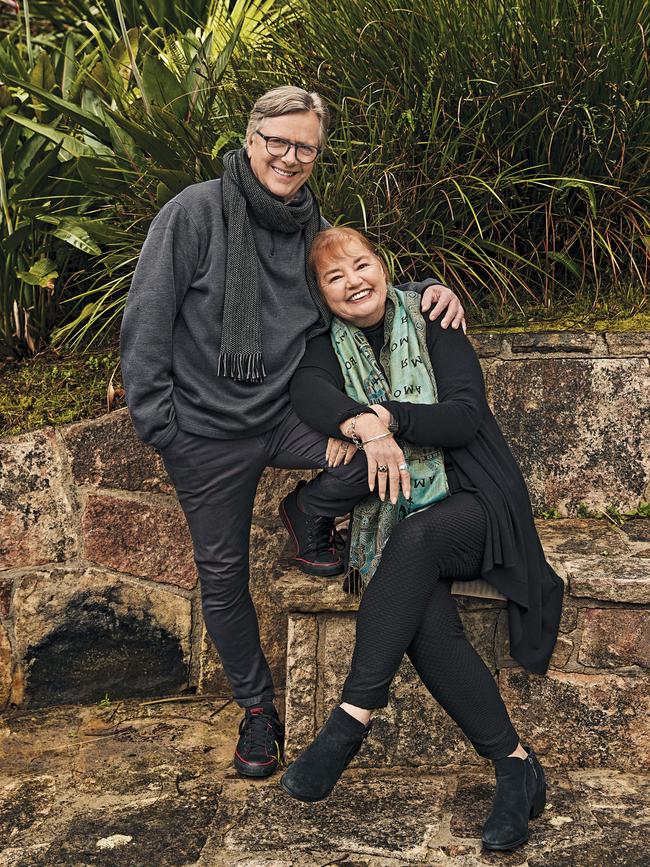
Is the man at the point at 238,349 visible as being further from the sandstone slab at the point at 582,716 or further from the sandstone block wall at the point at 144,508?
the sandstone slab at the point at 582,716

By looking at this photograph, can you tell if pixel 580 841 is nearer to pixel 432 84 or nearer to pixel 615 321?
pixel 615 321

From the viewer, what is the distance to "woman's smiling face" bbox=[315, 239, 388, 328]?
2.92m

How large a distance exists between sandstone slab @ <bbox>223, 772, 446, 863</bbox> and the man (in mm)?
224

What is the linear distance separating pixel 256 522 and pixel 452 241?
1357 mm

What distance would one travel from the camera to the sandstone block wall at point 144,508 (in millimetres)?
3666

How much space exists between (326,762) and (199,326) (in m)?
1.22

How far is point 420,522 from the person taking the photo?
2721 millimetres

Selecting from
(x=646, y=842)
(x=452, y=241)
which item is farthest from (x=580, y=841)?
(x=452, y=241)

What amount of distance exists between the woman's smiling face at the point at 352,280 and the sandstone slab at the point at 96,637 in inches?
54.4

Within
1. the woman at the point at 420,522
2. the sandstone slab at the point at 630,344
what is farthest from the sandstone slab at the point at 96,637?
the sandstone slab at the point at 630,344

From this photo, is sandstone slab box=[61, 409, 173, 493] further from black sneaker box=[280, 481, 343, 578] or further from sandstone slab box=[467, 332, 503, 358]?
sandstone slab box=[467, 332, 503, 358]

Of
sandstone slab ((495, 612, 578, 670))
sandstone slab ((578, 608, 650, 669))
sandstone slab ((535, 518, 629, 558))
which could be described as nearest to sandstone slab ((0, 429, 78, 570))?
sandstone slab ((495, 612, 578, 670))

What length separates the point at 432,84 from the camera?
13.0 feet

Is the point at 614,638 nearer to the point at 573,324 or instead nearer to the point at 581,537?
the point at 581,537
